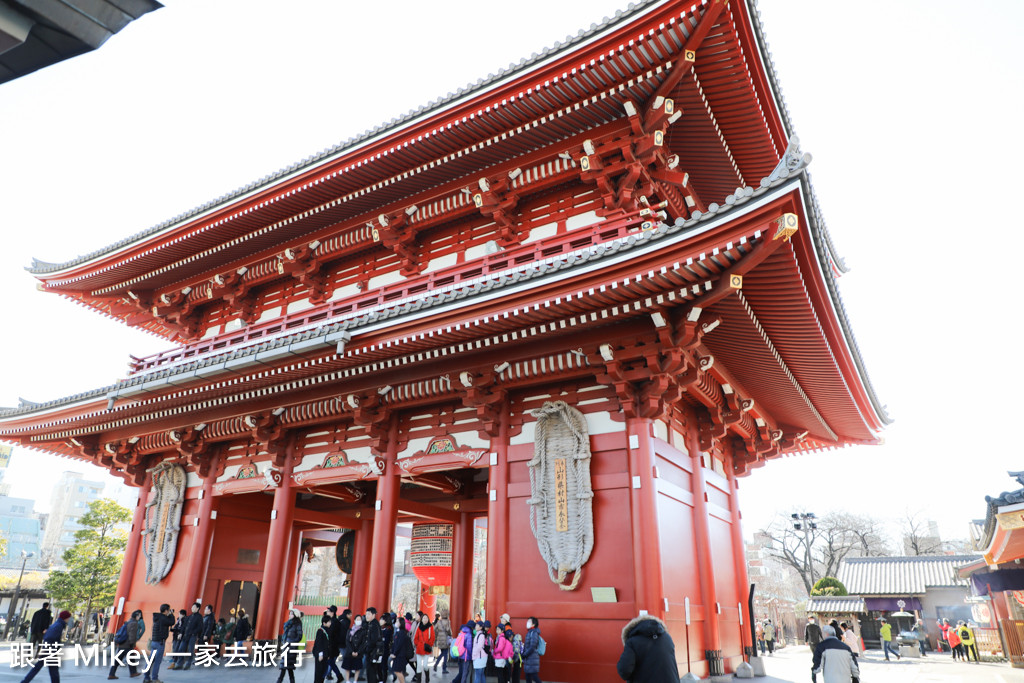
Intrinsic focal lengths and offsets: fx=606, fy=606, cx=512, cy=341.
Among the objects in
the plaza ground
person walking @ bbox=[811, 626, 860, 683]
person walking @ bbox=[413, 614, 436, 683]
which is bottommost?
the plaza ground

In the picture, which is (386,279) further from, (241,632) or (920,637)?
(920,637)

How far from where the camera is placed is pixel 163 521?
17062 millimetres

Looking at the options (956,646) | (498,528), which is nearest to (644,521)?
(498,528)

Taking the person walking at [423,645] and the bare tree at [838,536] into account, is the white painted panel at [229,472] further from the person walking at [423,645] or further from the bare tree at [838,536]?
the bare tree at [838,536]

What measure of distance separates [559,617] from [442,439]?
4.39 meters

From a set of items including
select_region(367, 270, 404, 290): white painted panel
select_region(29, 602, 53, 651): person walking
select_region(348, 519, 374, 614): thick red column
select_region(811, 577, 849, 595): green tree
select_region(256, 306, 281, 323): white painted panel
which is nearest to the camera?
select_region(29, 602, 53, 651): person walking

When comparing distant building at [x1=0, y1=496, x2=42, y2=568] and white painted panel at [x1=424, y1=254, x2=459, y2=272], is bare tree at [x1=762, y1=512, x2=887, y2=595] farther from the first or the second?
distant building at [x1=0, y1=496, x2=42, y2=568]

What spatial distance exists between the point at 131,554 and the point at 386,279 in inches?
425

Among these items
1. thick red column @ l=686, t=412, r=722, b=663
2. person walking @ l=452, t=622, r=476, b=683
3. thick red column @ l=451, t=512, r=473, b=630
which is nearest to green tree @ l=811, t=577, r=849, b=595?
thick red column @ l=451, t=512, r=473, b=630

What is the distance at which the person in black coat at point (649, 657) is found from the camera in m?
5.14

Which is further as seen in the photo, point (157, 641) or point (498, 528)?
point (157, 641)

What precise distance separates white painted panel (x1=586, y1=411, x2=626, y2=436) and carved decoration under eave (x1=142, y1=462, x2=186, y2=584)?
12.4 metres

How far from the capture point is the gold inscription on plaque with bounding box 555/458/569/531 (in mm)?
11031

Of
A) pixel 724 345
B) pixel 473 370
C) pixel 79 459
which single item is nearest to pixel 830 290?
pixel 724 345
